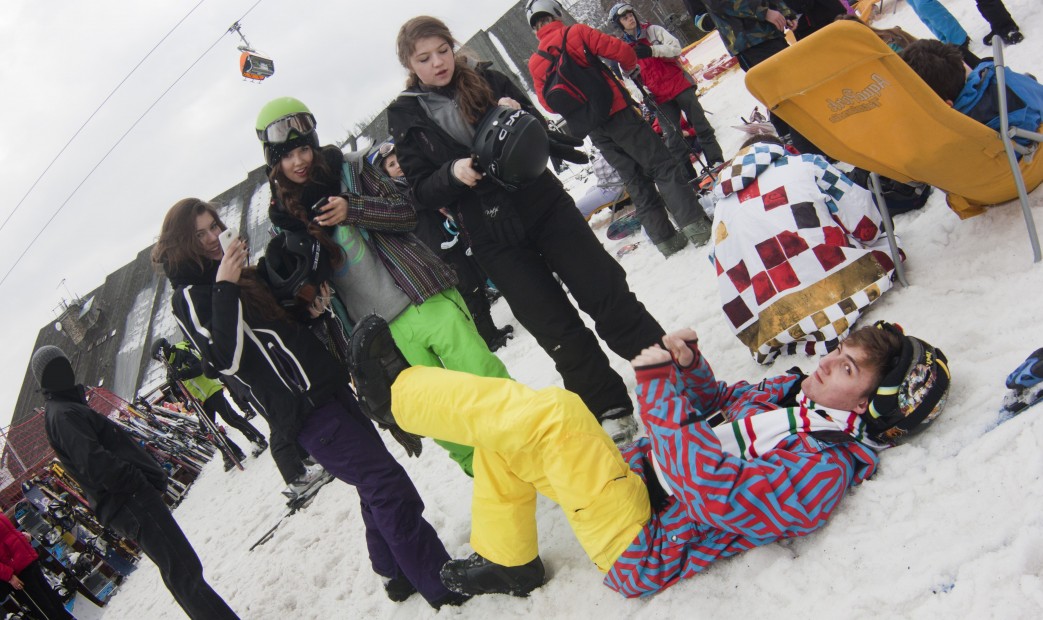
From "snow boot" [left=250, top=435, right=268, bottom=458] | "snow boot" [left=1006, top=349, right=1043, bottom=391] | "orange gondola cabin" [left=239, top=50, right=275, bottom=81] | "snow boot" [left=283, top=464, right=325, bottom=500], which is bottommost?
"snow boot" [left=250, top=435, right=268, bottom=458]

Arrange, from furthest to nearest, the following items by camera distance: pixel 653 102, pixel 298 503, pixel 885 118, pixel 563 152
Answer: pixel 653 102, pixel 298 503, pixel 563 152, pixel 885 118

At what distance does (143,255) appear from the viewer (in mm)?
20141

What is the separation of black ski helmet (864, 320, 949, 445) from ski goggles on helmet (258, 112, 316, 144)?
2261mm

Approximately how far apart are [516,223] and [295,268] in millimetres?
896

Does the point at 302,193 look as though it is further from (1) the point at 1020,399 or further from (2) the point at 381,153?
(1) the point at 1020,399

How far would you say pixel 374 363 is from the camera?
2092 mm

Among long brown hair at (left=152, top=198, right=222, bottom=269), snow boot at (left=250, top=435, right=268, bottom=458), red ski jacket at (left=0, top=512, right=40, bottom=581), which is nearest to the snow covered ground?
red ski jacket at (left=0, top=512, right=40, bottom=581)

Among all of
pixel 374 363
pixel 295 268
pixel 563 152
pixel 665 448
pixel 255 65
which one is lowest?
pixel 665 448

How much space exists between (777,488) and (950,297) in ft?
3.86

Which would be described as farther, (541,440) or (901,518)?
(541,440)

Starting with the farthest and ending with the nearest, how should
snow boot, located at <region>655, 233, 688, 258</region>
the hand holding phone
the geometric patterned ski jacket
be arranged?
1. snow boot, located at <region>655, 233, 688, 258</region>
2. the hand holding phone
3. the geometric patterned ski jacket

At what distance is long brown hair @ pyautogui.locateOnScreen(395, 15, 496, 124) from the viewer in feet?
7.80

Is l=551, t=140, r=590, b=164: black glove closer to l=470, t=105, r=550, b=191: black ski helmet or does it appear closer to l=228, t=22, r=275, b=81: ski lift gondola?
l=470, t=105, r=550, b=191: black ski helmet

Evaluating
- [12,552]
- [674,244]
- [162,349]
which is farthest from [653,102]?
[162,349]
